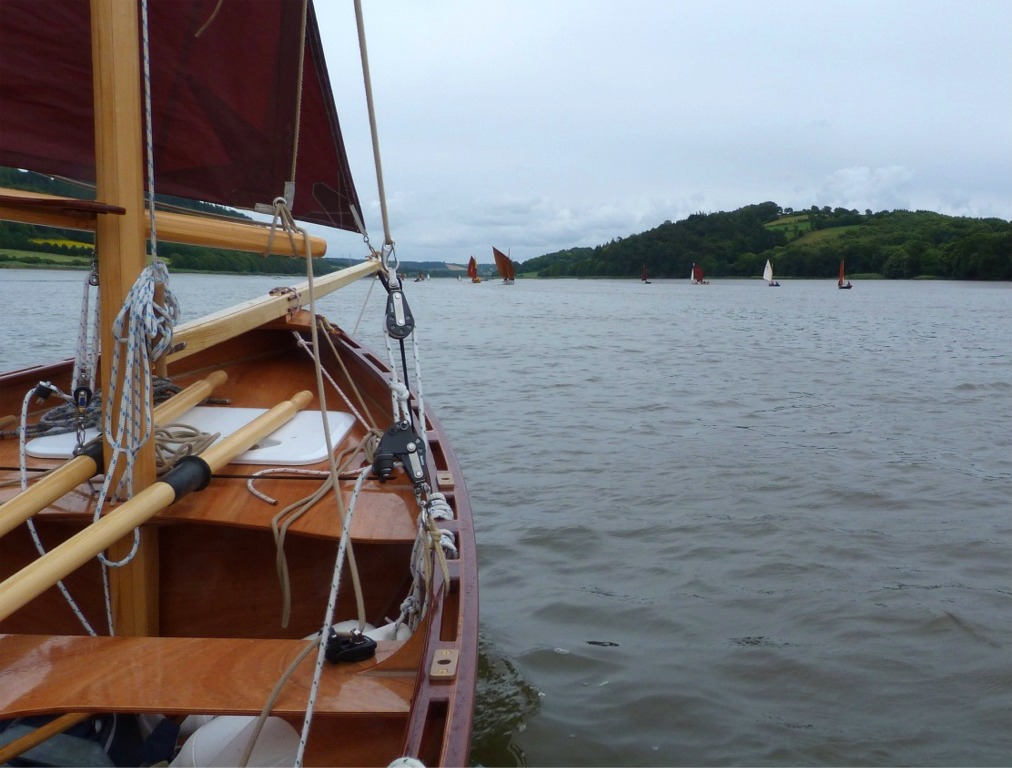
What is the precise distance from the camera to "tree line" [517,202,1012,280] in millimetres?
67000

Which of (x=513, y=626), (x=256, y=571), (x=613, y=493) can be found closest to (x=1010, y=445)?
(x=613, y=493)

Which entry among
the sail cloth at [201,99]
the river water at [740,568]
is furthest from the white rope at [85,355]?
the river water at [740,568]

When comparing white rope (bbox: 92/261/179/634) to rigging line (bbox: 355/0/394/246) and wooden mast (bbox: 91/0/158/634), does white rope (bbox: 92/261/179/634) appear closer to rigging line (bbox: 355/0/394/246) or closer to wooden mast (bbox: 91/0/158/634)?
wooden mast (bbox: 91/0/158/634)

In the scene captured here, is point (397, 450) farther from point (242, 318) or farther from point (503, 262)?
point (503, 262)

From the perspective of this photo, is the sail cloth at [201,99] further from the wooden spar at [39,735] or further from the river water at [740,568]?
the river water at [740,568]

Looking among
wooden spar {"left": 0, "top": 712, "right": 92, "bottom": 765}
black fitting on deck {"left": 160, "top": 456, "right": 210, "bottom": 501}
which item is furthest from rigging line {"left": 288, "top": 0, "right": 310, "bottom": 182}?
wooden spar {"left": 0, "top": 712, "right": 92, "bottom": 765}

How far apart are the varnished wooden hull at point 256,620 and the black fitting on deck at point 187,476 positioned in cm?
13

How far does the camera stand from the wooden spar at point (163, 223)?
2367mm

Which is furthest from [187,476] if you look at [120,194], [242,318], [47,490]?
[242,318]

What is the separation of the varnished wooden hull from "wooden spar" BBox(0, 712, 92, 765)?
117mm

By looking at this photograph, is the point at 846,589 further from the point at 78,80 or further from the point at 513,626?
the point at 78,80

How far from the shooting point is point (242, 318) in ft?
11.8

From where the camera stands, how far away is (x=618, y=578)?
517 cm

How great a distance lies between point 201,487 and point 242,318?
101 centimetres
